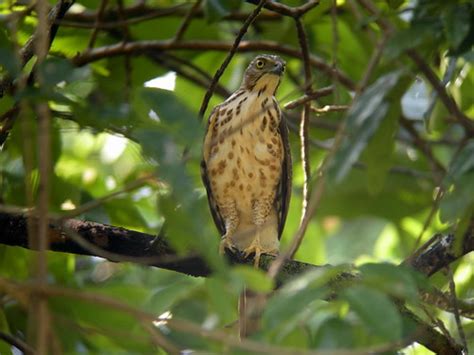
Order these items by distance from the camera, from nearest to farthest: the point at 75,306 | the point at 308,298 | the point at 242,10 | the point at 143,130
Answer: the point at 308,298
the point at 143,130
the point at 75,306
the point at 242,10

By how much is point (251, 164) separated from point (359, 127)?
293cm

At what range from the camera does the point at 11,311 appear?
4.66 meters

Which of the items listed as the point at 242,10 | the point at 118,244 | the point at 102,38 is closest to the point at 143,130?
the point at 118,244

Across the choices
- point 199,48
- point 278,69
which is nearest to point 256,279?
point 278,69

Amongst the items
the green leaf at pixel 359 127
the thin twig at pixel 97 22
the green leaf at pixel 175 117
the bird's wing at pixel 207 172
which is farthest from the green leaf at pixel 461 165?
the thin twig at pixel 97 22

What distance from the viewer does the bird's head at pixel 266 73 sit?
5.61 m

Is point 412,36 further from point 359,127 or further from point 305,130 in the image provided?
point 305,130

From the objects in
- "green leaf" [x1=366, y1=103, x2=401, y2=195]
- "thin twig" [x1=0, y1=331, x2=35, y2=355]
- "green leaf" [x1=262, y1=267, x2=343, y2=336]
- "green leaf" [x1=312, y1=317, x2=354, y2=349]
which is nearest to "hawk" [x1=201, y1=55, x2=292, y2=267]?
"green leaf" [x1=366, y1=103, x2=401, y2=195]

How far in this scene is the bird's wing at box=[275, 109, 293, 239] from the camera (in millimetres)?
5633

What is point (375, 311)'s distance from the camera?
225 cm

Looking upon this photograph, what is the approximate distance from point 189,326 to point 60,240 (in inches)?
72.4

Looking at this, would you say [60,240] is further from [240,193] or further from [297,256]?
[297,256]

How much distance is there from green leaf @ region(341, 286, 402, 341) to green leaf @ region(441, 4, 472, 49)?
42.3 inches

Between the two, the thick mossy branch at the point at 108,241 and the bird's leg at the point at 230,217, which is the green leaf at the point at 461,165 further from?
the bird's leg at the point at 230,217
